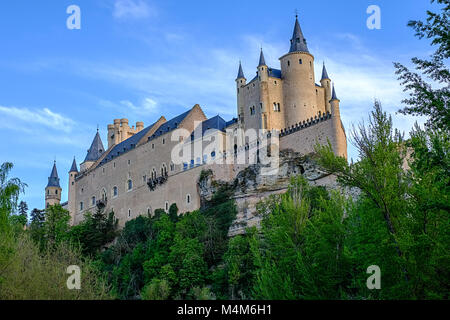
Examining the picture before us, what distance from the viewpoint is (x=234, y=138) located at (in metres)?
58.7

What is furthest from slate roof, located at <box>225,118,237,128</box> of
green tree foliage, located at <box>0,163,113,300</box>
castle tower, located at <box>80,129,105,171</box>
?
green tree foliage, located at <box>0,163,113,300</box>

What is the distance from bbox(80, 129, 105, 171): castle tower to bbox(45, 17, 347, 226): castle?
1076 cm

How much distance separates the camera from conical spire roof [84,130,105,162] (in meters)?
83.0

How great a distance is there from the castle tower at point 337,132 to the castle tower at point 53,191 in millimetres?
60237

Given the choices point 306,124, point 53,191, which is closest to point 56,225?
point 53,191

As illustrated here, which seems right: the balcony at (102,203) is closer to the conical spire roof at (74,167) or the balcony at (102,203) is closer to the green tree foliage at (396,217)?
the conical spire roof at (74,167)

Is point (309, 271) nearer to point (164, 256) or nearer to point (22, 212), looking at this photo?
point (164, 256)

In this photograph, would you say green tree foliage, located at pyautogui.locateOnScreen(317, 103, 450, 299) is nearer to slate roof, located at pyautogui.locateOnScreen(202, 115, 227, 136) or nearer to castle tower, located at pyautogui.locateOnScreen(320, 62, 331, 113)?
castle tower, located at pyautogui.locateOnScreen(320, 62, 331, 113)

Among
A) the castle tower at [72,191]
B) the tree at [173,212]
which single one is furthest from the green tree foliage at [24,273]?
the castle tower at [72,191]

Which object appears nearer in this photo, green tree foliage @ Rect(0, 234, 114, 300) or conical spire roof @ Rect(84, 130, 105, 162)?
green tree foliage @ Rect(0, 234, 114, 300)

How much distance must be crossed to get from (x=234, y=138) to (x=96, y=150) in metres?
32.5

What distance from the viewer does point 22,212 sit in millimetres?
83312

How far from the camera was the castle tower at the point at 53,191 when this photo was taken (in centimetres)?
9625
